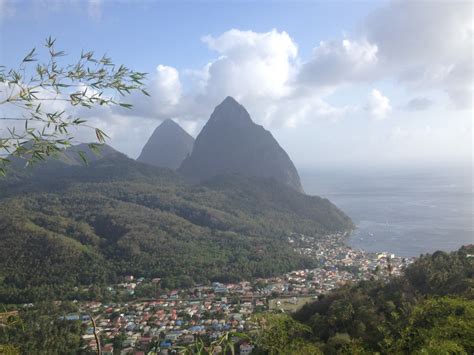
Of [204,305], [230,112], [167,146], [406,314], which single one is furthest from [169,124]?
[406,314]

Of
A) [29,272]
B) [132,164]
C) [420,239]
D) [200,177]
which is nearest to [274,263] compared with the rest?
[420,239]

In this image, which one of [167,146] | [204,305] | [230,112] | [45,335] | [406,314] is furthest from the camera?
[167,146]

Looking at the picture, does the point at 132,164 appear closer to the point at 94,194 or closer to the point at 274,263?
the point at 94,194

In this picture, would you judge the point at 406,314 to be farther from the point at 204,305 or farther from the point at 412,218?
the point at 412,218

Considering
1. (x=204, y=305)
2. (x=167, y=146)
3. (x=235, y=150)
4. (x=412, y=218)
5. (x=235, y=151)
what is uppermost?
(x=167, y=146)

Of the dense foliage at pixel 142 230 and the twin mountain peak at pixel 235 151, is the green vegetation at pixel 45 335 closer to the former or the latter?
the dense foliage at pixel 142 230

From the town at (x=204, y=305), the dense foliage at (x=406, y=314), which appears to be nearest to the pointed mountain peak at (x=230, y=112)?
the town at (x=204, y=305)
